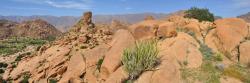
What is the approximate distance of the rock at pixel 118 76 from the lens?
78.8 feet

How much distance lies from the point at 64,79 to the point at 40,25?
517ft

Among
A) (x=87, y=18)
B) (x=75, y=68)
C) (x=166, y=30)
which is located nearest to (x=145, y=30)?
(x=166, y=30)

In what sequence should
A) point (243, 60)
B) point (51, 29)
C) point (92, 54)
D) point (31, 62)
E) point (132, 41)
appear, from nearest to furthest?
point (243, 60)
point (132, 41)
point (92, 54)
point (31, 62)
point (51, 29)

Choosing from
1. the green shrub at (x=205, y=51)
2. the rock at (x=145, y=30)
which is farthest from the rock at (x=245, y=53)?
the rock at (x=145, y=30)

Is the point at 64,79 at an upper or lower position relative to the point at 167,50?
lower

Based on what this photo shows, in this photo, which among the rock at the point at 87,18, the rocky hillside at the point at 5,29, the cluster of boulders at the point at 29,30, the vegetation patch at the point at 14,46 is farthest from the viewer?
the rocky hillside at the point at 5,29

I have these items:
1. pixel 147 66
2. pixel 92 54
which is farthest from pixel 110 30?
pixel 147 66

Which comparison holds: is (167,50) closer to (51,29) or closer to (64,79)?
(64,79)

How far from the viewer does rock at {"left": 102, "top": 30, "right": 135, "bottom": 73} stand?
85.0 ft

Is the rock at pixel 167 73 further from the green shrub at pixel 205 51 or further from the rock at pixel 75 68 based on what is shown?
the rock at pixel 75 68

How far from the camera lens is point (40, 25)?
597 feet

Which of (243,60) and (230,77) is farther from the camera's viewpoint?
(243,60)

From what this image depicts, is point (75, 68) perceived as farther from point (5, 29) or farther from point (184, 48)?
point (5, 29)

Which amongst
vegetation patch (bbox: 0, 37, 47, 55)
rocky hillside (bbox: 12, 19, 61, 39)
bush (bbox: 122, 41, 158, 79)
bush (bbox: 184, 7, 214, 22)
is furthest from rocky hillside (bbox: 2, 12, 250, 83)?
rocky hillside (bbox: 12, 19, 61, 39)
